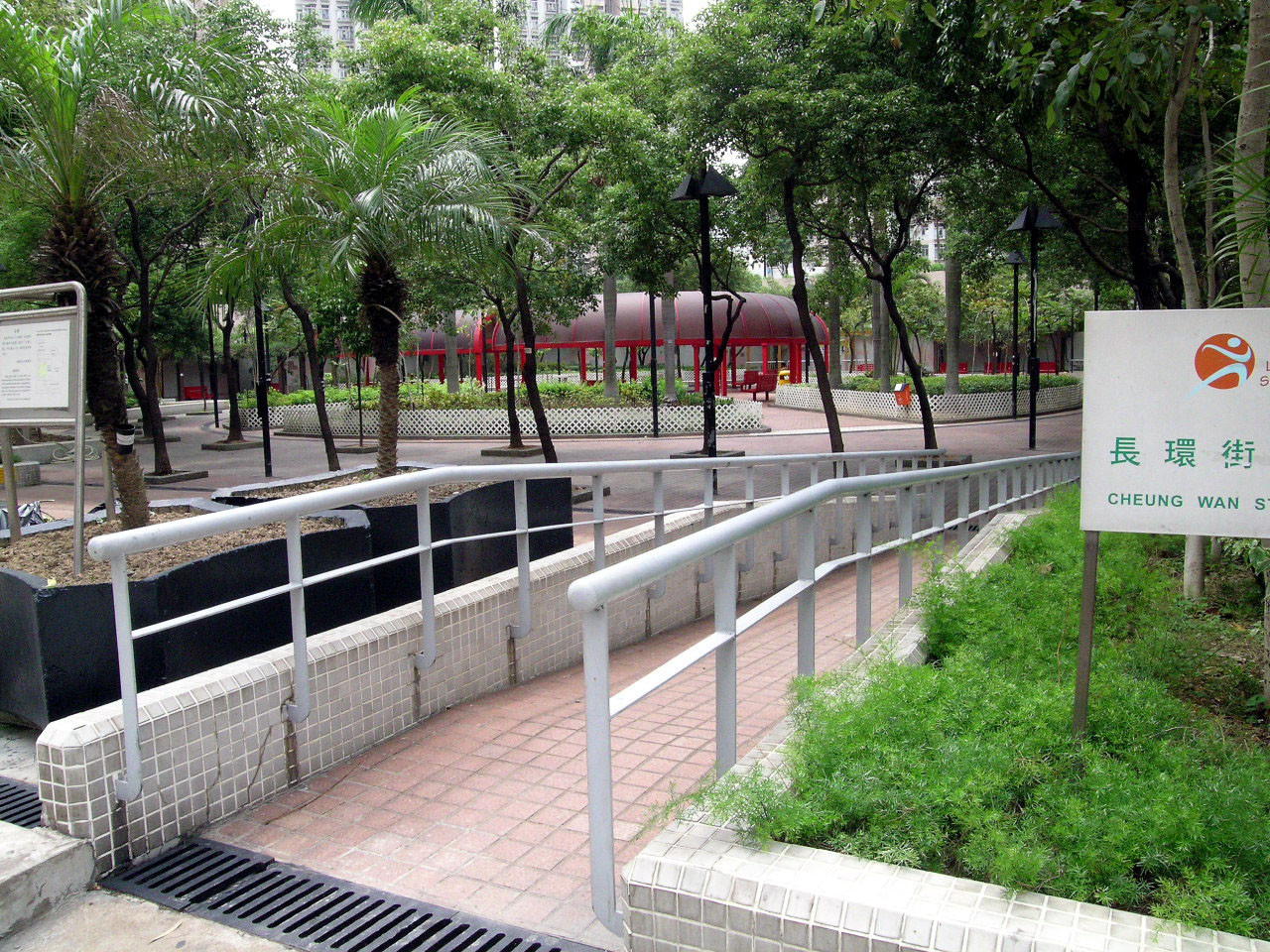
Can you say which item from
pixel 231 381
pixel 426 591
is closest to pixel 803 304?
pixel 426 591

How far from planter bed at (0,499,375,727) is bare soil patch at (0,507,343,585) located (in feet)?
0.23

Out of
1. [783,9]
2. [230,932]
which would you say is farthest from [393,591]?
[783,9]

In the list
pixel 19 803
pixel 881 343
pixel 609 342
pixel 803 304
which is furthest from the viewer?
pixel 881 343

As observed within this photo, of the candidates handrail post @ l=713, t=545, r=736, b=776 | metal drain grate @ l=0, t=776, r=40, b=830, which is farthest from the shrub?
metal drain grate @ l=0, t=776, r=40, b=830

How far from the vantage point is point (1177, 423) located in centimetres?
331

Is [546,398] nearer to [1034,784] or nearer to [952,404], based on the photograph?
[952,404]

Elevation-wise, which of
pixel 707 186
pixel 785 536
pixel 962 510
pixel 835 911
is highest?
pixel 707 186

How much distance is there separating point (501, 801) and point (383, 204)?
18.0 ft

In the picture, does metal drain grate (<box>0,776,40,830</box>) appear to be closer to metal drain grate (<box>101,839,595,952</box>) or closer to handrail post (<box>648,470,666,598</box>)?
metal drain grate (<box>101,839,595,952</box>)

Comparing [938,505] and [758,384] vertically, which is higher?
[758,384]

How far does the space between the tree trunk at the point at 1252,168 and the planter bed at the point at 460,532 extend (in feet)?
13.4

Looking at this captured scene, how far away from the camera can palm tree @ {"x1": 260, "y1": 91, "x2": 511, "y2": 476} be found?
329 inches

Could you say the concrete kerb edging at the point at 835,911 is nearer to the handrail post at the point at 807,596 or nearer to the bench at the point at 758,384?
the handrail post at the point at 807,596

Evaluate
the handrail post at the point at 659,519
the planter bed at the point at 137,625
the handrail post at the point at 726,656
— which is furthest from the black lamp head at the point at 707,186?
the handrail post at the point at 726,656
